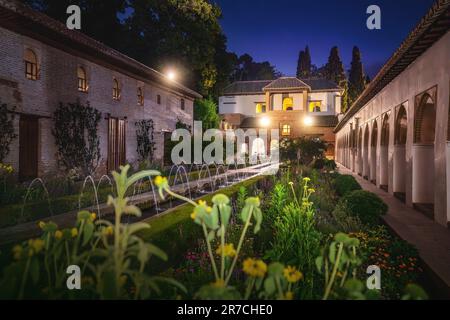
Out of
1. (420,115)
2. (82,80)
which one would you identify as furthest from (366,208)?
(82,80)

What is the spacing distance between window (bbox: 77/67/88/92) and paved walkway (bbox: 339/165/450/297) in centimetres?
1242

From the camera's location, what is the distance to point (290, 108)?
47.5 m

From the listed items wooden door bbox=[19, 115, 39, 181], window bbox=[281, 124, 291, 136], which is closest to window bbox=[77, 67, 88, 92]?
wooden door bbox=[19, 115, 39, 181]

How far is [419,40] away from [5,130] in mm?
11713

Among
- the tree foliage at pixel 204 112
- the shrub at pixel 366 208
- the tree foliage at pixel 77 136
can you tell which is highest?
the tree foliage at pixel 204 112

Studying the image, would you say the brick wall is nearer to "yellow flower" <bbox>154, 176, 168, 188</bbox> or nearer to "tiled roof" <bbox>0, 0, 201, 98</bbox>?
"tiled roof" <bbox>0, 0, 201, 98</bbox>

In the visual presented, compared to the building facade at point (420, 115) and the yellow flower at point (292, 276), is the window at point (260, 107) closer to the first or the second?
the building facade at point (420, 115)

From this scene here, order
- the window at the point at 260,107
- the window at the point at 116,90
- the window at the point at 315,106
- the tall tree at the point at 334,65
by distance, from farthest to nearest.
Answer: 1. the tall tree at the point at 334,65
2. the window at the point at 260,107
3. the window at the point at 315,106
4. the window at the point at 116,90

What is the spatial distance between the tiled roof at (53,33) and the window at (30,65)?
579mm

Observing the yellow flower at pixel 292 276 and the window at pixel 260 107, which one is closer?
the yellow flower at pixel 292 276

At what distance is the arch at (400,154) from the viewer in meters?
12.0

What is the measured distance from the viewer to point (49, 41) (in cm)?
1298

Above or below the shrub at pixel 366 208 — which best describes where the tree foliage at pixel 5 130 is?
above

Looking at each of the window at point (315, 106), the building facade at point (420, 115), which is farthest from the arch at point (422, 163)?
the window at point (315, 106)
